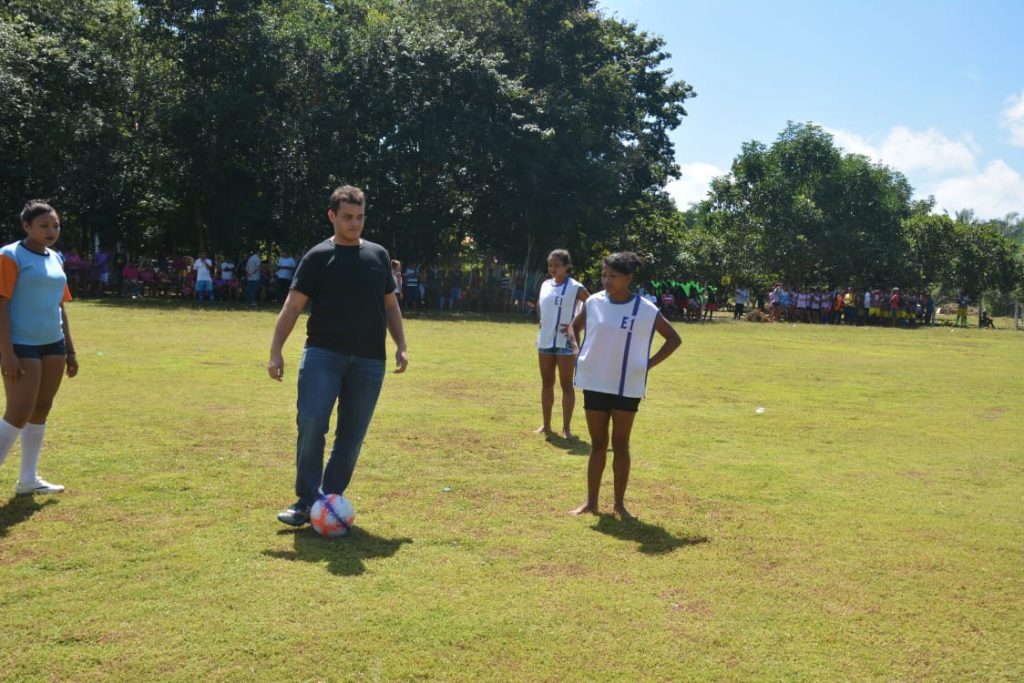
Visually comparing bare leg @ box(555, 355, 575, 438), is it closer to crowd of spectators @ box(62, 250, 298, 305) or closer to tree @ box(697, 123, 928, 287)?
crowd of spectators @ box(62, 250, 298, 305)

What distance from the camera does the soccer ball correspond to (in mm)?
6270

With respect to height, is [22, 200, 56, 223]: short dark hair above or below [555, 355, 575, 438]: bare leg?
above

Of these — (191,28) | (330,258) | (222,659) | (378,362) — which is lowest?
(222,659)

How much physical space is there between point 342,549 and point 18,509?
2.44m

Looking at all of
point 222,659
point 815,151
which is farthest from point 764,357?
point 815,151

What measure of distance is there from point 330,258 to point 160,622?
2.53 meters

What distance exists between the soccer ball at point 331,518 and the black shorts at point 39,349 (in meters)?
2.36

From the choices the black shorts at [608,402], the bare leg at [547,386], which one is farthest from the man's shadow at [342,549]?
the bare leg at [547,386]

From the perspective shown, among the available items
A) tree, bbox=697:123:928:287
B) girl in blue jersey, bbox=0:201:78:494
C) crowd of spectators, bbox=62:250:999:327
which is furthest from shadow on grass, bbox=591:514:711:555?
tree, bbox=697:123:928:287

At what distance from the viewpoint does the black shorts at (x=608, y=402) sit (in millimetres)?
7016

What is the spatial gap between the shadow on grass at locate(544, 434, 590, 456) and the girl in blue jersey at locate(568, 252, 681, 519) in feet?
7.59

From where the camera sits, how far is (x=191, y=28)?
108 ft

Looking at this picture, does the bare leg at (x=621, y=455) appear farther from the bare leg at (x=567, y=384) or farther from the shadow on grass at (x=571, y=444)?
the bare leg at (x=567, y=384)

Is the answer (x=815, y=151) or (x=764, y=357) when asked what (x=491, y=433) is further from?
(x=815, y=151)
